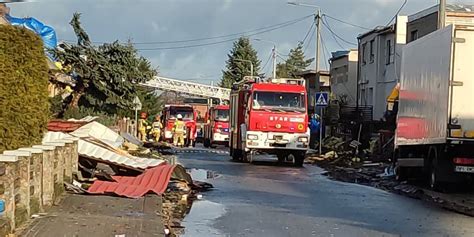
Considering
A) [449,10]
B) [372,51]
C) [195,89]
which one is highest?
[449,10]

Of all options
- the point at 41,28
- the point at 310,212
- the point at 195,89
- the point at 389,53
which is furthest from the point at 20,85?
the point at 195,89

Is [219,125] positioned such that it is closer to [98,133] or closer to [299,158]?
[299,158]

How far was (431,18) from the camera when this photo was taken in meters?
39.0

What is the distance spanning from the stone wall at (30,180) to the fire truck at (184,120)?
36.6m

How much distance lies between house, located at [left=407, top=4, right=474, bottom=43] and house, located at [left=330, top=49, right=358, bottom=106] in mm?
10958

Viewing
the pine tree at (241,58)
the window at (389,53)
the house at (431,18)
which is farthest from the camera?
the pine tree at (241,58)

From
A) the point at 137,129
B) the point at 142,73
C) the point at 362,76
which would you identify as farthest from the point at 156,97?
the point at 142,73

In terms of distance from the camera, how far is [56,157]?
13.2 meters

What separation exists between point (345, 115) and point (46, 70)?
34.0 m

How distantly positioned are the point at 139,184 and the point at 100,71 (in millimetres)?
13456

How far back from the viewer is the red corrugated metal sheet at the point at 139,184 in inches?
568

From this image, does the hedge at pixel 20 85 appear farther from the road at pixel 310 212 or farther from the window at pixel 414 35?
the window at pixel 414 35

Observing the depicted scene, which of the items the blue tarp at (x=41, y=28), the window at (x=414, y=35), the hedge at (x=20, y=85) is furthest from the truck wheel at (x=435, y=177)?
the window at (x=414, y=35)

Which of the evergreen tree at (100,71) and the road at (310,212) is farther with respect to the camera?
the evergreen tree at (100,71)
